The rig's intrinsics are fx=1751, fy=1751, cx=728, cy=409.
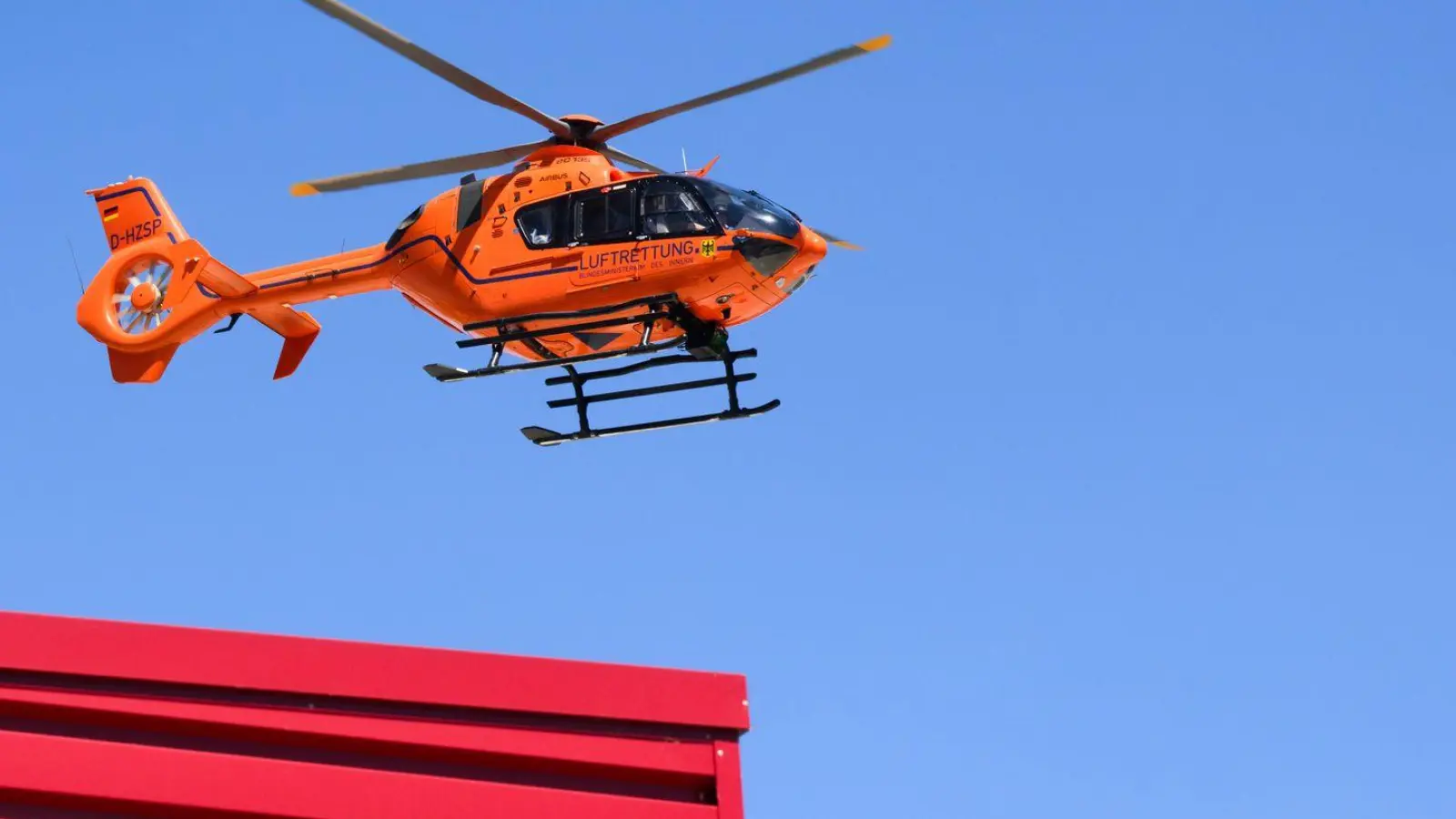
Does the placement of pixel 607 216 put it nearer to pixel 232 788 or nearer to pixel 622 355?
pixel 622 355

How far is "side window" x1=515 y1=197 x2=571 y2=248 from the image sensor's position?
17781mm

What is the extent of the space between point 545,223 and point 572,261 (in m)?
0.60

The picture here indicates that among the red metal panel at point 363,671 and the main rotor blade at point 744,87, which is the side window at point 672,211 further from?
the red metal panel at point 363,671

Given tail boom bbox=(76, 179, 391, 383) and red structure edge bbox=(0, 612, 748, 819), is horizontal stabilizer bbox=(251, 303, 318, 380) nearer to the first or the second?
tail boom bbox=(76, 179, 391, 383)

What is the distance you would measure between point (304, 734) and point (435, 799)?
2.35 feet

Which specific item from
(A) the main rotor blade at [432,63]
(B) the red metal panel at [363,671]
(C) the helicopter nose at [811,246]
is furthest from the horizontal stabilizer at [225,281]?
(B) the red metal panel at [363,671]

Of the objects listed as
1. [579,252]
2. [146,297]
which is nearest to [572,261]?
[579,252]

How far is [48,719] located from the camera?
842 centimetres

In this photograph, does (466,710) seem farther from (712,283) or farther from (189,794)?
(712,283)

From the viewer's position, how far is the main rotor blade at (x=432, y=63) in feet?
56.3

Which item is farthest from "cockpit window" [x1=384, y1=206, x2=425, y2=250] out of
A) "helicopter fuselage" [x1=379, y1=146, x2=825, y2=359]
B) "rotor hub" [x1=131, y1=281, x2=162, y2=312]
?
"rotor hub" [x1=131, y1=281, x2=162, y2=312]

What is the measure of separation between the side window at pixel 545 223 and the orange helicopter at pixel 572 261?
0.02m

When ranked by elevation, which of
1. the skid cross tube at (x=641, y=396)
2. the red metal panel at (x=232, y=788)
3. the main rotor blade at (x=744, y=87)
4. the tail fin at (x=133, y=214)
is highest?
the tail fin at (x=133, y=214)

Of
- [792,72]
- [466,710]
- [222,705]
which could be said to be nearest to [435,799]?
[466,710]
